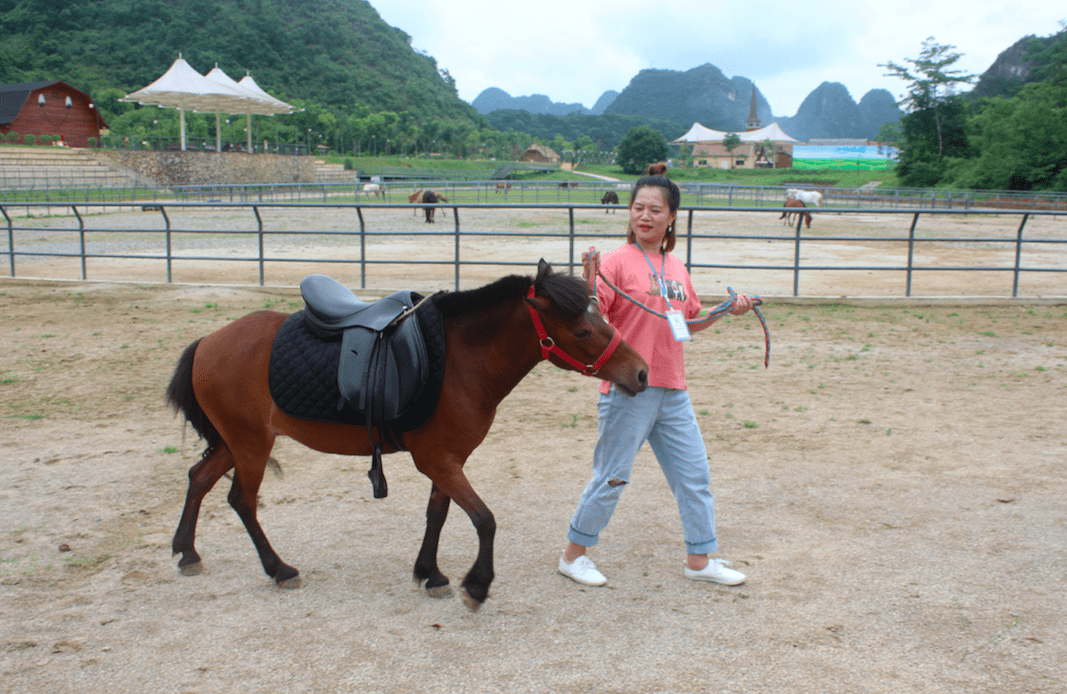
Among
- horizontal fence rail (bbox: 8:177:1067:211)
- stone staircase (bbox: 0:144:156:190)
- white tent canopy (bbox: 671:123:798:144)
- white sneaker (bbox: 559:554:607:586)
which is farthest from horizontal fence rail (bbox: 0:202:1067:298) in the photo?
white tent canopy (bbox: 671:123:798:144)

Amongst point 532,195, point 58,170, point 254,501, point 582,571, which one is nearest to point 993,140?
point 532,195

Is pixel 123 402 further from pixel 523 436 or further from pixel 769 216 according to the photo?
pixel 769 216

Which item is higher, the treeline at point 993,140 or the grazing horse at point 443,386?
the treeline at point 993,140

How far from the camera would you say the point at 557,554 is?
3.42 meters

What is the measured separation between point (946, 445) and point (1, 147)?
4291cm

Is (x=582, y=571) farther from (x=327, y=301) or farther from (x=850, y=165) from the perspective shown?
(x=850, y=165)

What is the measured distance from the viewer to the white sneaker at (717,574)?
310 cm

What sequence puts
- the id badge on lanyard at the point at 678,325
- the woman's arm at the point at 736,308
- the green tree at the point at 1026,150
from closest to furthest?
the id badge on lanyard at the point at 678,325 → the woman's arm at the point at 736,308 → the green tree at the point at 1026,150

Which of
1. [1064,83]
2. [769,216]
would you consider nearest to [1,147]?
[769,216]

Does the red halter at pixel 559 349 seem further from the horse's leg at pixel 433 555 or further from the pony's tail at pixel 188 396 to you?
the pony's tail at pixel 188 396

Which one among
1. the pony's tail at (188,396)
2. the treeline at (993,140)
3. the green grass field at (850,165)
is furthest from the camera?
the green grass field at (850,165)

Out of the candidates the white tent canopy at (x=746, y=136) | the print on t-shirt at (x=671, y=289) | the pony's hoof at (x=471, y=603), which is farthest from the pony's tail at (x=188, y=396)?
the white tent canopy at (x=746, y=136)

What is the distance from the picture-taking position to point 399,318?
3.00m

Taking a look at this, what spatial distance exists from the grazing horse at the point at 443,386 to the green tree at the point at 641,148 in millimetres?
75870
